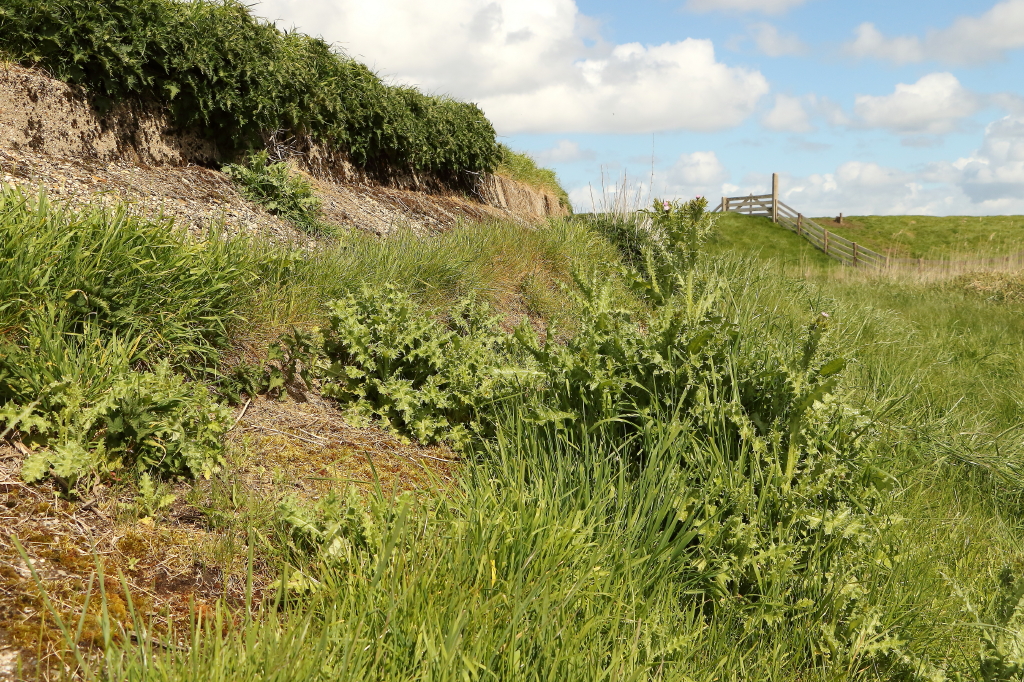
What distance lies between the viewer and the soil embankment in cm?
496

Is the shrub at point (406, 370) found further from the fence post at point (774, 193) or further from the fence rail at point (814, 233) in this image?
the fence post at point (774, 193)

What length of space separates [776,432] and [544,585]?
3.70 ft

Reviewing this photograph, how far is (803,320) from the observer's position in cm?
649

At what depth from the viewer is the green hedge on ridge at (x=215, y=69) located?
5.32m

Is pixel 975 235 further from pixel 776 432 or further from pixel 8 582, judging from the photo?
pixel 8 582

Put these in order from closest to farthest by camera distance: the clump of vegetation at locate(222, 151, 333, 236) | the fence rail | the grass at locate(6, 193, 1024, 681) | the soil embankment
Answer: the grass at locate(6, 193, 1024, 681)
the soil embankment
the clump of vegetation at locate(222, 151, 333, 236)
the fence rail

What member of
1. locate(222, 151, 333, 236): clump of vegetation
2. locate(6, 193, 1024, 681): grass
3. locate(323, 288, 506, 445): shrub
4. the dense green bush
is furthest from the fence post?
the dense green bush

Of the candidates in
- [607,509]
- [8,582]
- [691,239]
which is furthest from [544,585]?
[691,239]

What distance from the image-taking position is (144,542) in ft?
7.88

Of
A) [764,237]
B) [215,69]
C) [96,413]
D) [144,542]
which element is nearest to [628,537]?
[144,542]

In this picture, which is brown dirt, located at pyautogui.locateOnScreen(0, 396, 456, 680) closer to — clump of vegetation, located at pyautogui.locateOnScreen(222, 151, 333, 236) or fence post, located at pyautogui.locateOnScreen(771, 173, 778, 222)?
clump of vegetation, located at pyautogui.locateOnScreen(222, 151, 333, 236)

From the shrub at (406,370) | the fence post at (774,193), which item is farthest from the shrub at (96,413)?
the fence post at (774,193)

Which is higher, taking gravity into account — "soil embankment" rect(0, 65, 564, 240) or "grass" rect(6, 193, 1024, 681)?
"soil embankment" rect(0, 65, 564, 240)

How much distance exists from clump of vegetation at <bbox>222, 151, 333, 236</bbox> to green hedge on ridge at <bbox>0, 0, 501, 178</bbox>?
1.43 feet
